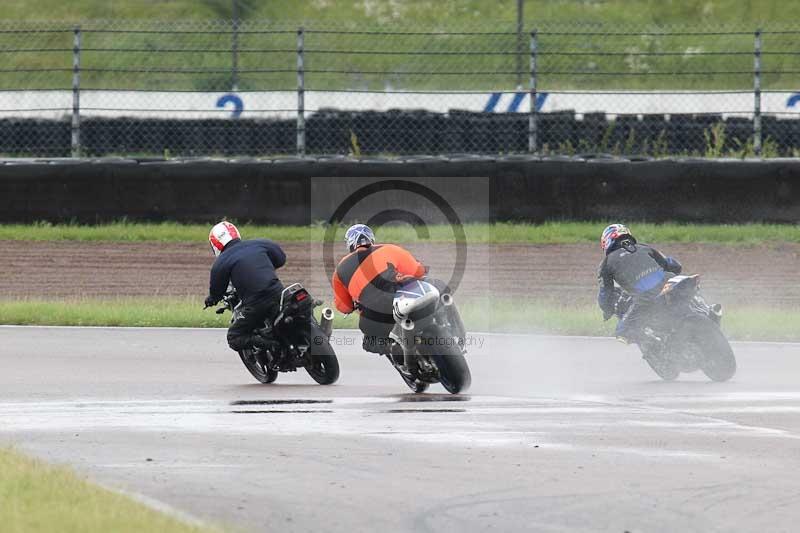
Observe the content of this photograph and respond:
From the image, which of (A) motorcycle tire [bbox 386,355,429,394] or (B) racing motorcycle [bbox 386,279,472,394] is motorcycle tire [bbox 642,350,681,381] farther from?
(A) motorcycle tire [bbox 386,355,429,394]

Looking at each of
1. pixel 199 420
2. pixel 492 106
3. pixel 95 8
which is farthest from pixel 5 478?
pixel 95 8

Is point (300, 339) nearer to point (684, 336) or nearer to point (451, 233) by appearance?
point (684, 336)

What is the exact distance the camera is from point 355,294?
11773 mm

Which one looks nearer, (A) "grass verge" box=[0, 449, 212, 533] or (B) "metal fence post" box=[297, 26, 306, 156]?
(A) "grass verge" box=[0, 449, 212, 533]

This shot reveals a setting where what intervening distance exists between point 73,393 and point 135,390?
0.50 meters

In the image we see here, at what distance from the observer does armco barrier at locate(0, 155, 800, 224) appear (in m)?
20.9

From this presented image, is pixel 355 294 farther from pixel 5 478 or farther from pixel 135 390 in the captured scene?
pixel 5 478

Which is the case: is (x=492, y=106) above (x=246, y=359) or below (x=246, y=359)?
above

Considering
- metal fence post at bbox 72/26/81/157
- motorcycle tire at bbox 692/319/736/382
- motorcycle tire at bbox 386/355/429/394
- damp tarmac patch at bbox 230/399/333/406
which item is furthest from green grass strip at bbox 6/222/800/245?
damp tarmac patch at bbox 230/399/333/406

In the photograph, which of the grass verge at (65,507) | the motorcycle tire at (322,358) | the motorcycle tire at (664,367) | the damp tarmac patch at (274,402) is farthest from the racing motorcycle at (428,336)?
the grass verge at (65,507)

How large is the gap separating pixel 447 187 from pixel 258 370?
899 cm

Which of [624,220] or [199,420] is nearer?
[199,420]

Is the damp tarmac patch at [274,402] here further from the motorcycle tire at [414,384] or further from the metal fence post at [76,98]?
the metal fence post at [76,98]

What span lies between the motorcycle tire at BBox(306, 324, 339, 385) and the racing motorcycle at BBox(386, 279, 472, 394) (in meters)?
0.87
